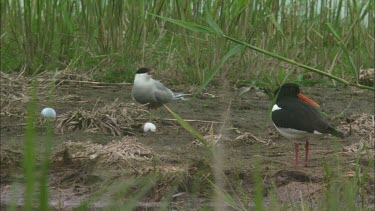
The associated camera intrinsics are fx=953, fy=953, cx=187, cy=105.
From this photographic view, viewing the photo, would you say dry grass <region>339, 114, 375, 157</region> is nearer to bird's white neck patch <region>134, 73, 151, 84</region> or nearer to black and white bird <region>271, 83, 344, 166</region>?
black and white bird <region>271, 83, 344, 166</region>

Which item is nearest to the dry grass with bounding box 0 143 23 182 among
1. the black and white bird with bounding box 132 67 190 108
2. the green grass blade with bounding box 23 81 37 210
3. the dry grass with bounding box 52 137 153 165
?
the dry grass with bounding box 52 137 153 165

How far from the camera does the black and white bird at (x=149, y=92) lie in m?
7.97

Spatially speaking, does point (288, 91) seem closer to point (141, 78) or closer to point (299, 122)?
point (299, 122)

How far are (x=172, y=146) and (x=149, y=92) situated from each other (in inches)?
60.0

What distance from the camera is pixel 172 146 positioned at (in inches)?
259

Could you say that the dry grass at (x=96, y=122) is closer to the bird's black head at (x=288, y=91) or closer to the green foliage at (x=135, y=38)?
the bird's black head at (x=288, y=91)

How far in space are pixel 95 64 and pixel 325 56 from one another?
2.32m

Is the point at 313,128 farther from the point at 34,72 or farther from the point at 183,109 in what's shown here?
the point at 34,72

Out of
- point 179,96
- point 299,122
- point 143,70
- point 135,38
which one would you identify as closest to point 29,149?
point 299,122

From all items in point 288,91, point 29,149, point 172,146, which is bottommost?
point 172,146

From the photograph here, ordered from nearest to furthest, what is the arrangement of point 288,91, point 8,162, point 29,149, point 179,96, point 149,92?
point 29,149, point 8,162, point 288,91, point 149,92, point 179,96

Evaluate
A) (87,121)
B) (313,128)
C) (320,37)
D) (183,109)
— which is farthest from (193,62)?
(313,128)

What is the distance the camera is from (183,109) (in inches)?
317

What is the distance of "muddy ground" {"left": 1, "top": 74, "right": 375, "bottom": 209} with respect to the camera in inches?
212
